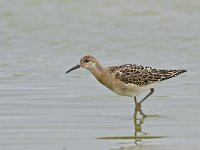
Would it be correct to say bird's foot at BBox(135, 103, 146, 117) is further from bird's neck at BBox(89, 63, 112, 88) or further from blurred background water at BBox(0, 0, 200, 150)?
bird's neck at BBox(89, 63, 112, 88)

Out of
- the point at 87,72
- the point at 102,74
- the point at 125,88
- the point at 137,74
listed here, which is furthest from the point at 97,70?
the point at 87,72

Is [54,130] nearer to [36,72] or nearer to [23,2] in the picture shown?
[36,72]

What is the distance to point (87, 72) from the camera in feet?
56.7

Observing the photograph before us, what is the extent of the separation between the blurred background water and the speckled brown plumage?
1.76ft

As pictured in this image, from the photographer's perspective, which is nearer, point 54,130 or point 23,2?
point 54,130

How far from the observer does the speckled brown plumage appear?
1322 cm

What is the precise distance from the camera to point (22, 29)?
71.1ft

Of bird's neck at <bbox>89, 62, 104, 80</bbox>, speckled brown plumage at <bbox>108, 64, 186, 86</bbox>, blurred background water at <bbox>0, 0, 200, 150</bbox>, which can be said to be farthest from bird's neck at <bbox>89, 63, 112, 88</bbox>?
blurred background water at <bbox>0, 0, 200, 150</bbox>

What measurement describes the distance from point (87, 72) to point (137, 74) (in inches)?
160

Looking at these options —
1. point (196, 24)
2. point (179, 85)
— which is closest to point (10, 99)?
point (179, 85)

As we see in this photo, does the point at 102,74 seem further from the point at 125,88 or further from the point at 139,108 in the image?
the point at 139,108

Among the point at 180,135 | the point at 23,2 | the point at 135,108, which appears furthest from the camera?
the point at 23,2

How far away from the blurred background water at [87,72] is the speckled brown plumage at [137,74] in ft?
1.76

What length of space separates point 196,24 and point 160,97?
732cm
